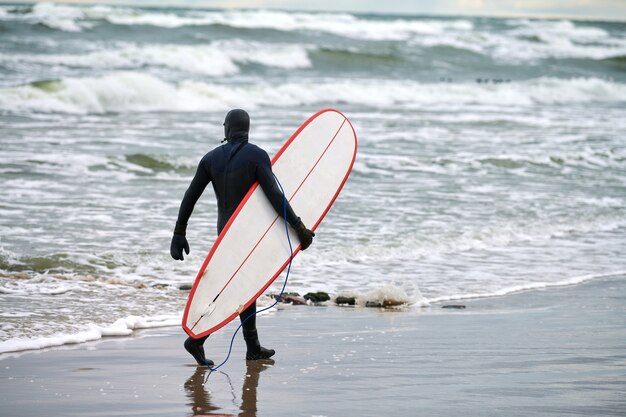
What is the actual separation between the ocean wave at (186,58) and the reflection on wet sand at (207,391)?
2724cm

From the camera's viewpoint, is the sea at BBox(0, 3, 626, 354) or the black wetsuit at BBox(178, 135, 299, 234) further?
the sea at BBox(0, 3, 626, 354)

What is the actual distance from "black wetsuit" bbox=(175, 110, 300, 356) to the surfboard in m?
0.07

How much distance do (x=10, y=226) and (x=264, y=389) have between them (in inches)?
223

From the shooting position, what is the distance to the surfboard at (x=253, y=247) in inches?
201

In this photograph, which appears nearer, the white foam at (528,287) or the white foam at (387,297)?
the white foam at (387,297)

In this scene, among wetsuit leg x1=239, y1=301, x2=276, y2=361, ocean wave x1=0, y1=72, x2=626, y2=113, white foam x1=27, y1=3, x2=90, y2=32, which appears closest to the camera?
wetsuit leg x1=239, y1=301, x2=276, y2=361

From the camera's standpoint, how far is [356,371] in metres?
4.89

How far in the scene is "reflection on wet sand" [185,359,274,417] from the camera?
419 cm

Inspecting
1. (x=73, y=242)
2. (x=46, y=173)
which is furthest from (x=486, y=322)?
(x=46, y=173)

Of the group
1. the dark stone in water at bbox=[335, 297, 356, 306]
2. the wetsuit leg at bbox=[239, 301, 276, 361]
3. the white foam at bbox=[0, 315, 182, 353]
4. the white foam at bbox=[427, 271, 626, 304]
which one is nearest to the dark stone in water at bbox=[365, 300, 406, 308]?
the dark stone in water at bbox=[335, 297, 356, 306]

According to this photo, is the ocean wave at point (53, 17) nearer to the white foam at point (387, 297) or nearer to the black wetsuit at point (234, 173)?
the white foam at point (387, 297)

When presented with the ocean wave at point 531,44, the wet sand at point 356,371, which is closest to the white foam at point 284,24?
the ocean wave at point 531,44

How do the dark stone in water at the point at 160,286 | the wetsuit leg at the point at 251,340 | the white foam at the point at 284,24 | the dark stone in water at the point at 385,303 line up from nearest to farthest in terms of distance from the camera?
the wetsuit leg at the point at 251,340 → the dark stone in water at the point at 385,303 → the dark stone in water at the point at 160,286 → the white foam at the point at 284,24

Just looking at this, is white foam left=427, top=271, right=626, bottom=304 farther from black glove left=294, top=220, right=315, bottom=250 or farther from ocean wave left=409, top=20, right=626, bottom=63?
ocean wave left=409, top=20, right=626, bottom=63
